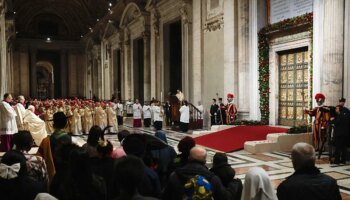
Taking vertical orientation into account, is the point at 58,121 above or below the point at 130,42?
below

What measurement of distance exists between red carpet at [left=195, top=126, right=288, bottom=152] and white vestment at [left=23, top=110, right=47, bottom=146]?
5301 mm

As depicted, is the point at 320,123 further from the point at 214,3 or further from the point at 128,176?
the point at 214,3

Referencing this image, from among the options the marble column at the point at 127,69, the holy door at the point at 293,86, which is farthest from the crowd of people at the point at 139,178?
the marble column at the point at 127,69

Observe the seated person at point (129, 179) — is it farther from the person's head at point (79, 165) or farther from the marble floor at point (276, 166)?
the marble floor at point (276, 166)

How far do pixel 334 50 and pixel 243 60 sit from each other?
189 inches

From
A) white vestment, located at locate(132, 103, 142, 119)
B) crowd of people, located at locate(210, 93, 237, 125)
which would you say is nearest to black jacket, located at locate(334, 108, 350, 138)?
crowd of people, located at locate(210, 93, 237, 125)

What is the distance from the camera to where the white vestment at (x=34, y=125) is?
35.7ft

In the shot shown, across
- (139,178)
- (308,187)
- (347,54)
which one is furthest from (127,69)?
(139,178)

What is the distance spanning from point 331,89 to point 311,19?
9.10ft

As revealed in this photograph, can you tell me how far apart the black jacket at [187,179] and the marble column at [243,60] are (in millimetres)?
11693

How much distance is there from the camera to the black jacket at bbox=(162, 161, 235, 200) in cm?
306

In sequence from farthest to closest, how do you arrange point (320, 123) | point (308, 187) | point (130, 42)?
1. point (130, 42)
2. point (320, 123)
3. point (308, 187)

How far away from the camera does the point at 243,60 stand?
14.5 metres

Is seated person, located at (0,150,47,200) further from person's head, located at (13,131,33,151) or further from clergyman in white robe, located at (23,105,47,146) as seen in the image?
clergyman in white robe, located at (23,105,47,146)
